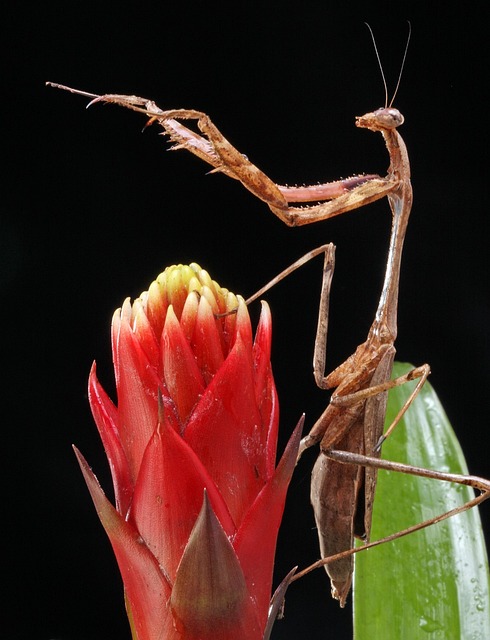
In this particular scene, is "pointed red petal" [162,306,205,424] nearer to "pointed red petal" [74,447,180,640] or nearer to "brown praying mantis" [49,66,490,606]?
"pointed red petal" [74,447,180,640]

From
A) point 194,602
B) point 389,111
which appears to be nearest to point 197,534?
point 194,602

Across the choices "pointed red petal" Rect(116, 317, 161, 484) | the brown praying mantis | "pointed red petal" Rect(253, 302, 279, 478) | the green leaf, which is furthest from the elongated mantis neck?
"pointed red petal" Rect(116, 317, 161, 484)

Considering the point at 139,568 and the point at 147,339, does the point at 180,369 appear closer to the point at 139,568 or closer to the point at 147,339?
the point at 147,339

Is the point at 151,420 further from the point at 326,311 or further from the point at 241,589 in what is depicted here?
the point at 326,311

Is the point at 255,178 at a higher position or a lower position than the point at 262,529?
higher

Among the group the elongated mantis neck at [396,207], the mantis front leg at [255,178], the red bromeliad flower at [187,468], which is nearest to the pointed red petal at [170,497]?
the red bromeliad flower at [187,468]

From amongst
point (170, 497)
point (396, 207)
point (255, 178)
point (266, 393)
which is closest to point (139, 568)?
point (170, 497)
